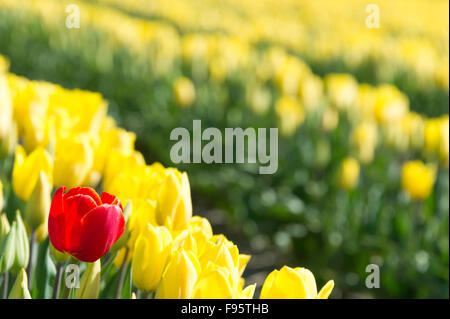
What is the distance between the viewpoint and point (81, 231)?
0.95 meters

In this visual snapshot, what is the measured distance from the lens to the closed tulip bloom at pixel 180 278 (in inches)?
35.5

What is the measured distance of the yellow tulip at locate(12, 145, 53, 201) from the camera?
4.41 ft

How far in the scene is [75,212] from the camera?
→ 95cm

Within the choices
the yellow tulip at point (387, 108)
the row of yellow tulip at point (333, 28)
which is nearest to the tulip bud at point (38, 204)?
the row of yellow tulip at point (333, 28)

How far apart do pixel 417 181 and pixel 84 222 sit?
2.07m

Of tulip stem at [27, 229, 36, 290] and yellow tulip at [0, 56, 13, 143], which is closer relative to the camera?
tulip stem at [27, 229, 36, 290]

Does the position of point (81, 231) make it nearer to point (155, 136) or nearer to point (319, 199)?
point (319, 199)

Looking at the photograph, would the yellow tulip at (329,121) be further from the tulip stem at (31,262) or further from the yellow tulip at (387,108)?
the tulip stem at (31,262)

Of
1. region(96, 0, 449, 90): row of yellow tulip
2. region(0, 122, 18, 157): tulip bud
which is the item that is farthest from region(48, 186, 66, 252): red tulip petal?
region(96, 0, 449, 90): row of yellow tulip

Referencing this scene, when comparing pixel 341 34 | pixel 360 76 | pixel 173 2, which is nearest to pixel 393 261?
pixel 360 76

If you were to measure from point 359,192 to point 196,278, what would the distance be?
238 centimetres

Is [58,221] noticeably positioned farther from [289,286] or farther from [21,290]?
[289,286]

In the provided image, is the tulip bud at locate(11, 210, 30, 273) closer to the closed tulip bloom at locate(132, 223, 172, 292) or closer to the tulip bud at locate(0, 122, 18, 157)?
the closed tulip bloom at locate(132, 223, 172, 292)

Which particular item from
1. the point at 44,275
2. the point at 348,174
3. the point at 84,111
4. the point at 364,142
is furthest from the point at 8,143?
the point at 364,142
